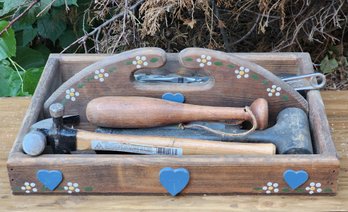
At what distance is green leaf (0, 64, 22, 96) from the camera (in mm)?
1261

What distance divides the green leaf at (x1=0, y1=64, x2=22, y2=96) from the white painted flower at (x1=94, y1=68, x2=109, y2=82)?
1.62 ft

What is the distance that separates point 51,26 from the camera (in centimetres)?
148

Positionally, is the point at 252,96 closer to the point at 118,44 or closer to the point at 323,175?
the point at 323,175

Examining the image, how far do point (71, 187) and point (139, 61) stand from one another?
19 cm

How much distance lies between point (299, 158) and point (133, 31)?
0.63 m

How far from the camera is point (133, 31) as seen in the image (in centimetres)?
123

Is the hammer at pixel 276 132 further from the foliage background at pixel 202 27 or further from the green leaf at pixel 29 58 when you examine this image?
the green leaf at pixel 29 58

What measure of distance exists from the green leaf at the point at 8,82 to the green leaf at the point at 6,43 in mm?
37

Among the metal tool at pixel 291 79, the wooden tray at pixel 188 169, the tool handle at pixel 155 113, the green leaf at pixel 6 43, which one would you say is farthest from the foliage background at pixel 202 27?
the wooden tray at pixel 188 169

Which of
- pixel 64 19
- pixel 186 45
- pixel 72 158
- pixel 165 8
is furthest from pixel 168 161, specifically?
pixel 64 19

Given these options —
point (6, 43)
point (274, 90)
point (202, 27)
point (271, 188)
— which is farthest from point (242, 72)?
point (6, 43)

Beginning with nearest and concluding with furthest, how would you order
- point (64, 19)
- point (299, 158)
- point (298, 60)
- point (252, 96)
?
point (299, 158) → point (252, 96) → point (298, 60) → point (64, 19)

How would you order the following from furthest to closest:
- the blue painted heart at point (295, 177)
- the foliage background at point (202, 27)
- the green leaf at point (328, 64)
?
the green leaf at point (328, 64), the foliage background at point (202, 27), the blue painted heart at point (295, 177)

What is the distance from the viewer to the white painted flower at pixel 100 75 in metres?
0.81
